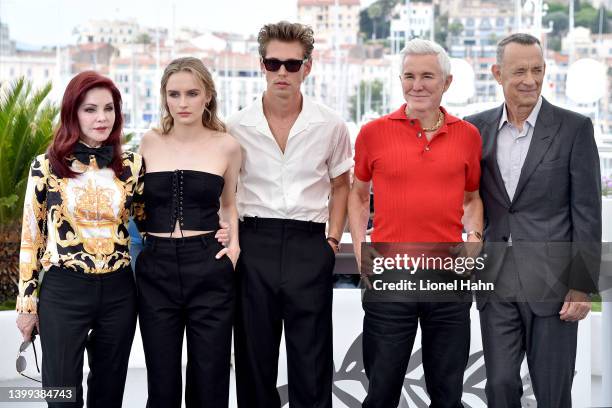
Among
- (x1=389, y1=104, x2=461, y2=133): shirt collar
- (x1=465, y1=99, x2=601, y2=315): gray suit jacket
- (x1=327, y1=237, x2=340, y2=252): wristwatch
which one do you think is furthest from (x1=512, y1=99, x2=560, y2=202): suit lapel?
(x1=327, y1=237, x2=340, y2=252): wristwatch

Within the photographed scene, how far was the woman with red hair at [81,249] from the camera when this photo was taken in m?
2.77

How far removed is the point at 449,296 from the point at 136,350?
2668 mm

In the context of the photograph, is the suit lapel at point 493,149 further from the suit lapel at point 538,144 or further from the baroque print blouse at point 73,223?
the baroque print blouse at point 73,223

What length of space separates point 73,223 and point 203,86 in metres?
0.69

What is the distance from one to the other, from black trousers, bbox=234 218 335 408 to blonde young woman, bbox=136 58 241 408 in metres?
0.09

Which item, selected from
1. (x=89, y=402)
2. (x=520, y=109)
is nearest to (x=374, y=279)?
(x=520, y=109)

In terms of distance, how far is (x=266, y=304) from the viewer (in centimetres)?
305

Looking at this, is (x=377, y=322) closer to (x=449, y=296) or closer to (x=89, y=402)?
(x=449, y=296)

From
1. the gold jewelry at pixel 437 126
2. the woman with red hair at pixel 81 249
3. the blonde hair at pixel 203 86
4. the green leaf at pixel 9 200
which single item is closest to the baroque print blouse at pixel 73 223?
the woman with red hair at pixel 81 249

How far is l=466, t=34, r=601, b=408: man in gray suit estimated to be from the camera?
282 cm

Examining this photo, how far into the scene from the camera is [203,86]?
9.86ft

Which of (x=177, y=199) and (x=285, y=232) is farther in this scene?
(x=285, y=232)

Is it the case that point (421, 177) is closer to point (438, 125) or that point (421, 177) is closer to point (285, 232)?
point (438, 125)

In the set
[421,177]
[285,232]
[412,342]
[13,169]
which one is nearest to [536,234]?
[421,177]
